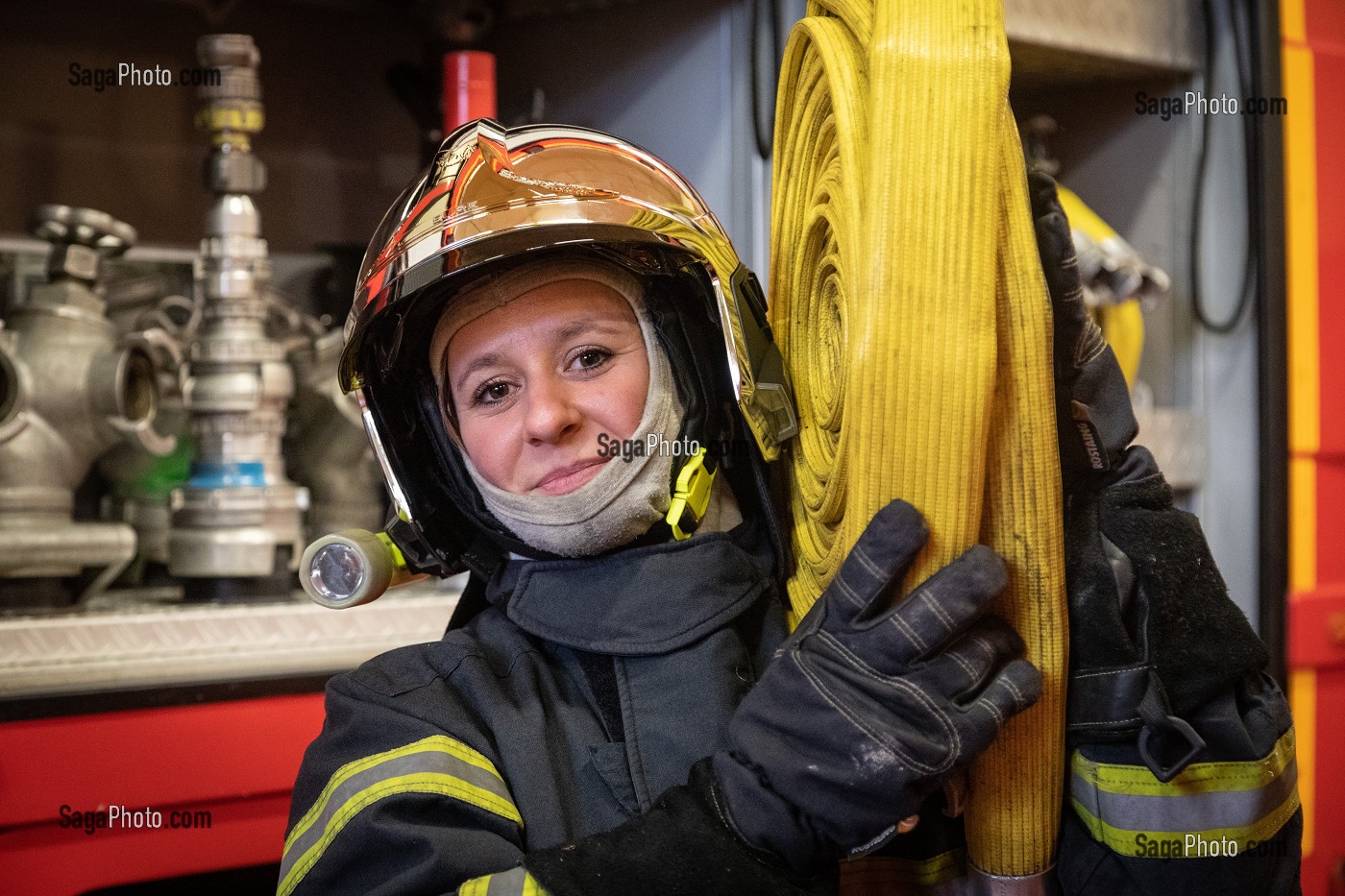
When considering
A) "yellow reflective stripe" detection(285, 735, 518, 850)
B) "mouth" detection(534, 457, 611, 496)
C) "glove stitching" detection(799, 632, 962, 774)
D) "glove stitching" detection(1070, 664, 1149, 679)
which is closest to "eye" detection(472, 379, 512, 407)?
"mouth" detection(534, 457, 611, 496)

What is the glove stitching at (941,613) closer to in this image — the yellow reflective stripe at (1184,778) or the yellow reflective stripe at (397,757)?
the yellow reflective stripe at (1184,778)

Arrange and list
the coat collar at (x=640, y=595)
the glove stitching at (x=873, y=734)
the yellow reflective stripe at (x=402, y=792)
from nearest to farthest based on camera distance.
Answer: the glove stitching at (x=873, y=734) < the yellow reflective stripe at (x=402, y=792) < the coat collar at (x=640, y=595)

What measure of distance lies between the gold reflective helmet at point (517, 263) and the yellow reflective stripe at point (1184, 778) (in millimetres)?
400

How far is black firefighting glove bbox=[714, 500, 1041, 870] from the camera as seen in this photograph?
2.45 ft

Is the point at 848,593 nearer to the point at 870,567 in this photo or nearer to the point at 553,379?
the point at 870,567

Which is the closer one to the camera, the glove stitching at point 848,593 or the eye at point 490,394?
the glove stitching at point 848,593

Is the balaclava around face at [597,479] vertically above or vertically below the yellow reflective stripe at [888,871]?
above

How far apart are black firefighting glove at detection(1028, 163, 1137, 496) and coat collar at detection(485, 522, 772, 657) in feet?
1.03

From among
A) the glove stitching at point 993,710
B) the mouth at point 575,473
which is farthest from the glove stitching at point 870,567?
the mouth at point 575,473

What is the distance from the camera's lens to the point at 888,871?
0.95m

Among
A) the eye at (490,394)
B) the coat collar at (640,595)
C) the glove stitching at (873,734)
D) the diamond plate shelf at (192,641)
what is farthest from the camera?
the diamond plate shelf at (192,641)

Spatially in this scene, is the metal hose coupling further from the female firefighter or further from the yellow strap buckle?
the yellow strap buckle

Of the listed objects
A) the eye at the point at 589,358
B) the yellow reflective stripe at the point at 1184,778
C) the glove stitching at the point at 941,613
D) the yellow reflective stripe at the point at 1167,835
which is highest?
the eye at the point at 589,358

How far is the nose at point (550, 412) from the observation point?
3.25 feet
